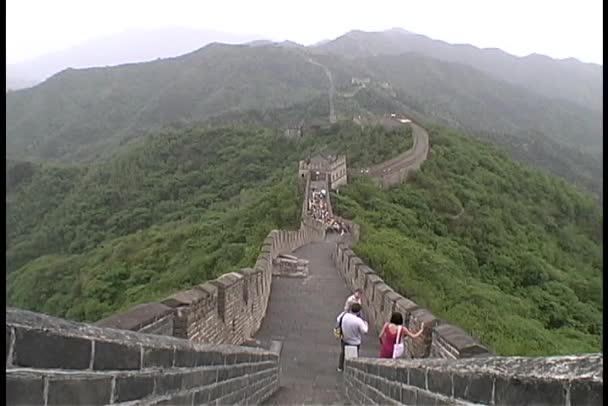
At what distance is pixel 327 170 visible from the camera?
33.2 m

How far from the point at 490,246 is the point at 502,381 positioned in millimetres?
26013

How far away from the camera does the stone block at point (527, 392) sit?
7.45ft

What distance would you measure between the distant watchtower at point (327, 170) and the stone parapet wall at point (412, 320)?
17.6 m

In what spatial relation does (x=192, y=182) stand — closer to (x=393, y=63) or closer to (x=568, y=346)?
(x=568, y=346)

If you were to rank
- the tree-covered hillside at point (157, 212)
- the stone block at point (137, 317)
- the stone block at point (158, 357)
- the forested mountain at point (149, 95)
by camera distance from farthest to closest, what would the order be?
the forested mountain at point (149, 95) → the tree-covered hillside at point (157, 212) → the stone block at point (137, 317) → the stone block at point (158, 357)

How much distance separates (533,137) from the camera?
93.9 metres

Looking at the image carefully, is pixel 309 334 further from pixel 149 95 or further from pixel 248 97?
pixel 149 95

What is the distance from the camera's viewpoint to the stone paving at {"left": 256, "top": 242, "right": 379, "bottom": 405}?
861 cm

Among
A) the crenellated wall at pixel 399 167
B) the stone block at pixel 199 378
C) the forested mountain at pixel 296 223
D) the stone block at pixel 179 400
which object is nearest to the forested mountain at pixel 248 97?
the forested mountain at pixel 296 223

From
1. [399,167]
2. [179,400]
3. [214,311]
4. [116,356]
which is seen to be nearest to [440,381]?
[179,400]

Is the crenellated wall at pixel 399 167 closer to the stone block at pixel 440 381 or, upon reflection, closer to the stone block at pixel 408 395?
the stone block at pixel 408 395

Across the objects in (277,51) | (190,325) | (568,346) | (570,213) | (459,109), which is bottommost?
(568,346)

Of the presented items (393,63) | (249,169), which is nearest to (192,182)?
(249,169)

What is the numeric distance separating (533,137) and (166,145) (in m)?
55.3
